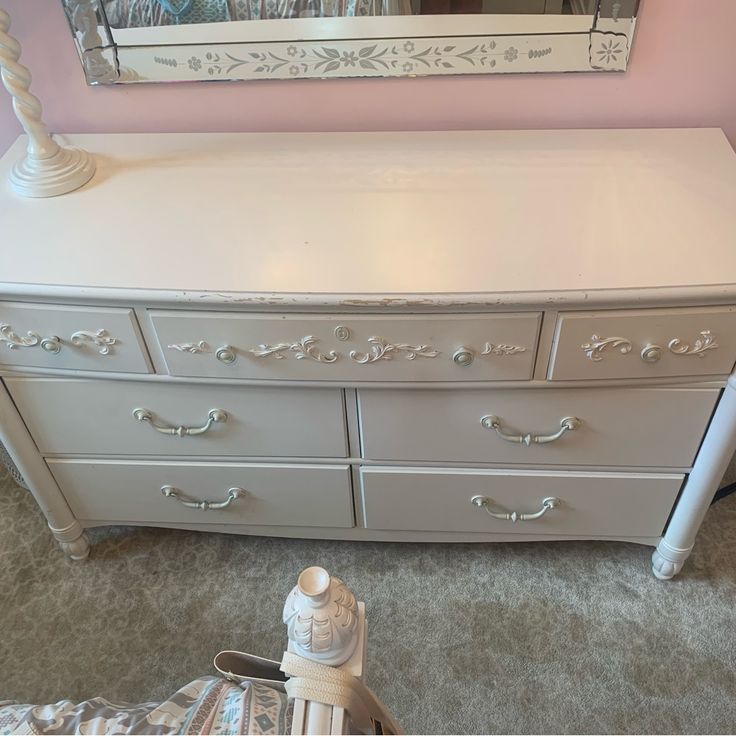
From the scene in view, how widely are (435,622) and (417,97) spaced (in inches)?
40.3

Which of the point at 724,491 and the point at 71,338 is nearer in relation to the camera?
the point at 71,338

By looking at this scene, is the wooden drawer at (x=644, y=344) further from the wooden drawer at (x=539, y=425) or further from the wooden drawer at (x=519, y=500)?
the wooden drawer at (x=519, y=500)

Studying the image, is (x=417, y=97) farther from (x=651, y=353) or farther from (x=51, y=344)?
(x=51, y=344)

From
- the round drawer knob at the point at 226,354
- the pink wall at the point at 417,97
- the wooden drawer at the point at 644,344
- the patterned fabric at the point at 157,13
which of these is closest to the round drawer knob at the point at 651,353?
the wooden drawer at the point at 644,344

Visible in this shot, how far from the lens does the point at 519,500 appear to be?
1376 millimetres

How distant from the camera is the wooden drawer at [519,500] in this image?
1329mm

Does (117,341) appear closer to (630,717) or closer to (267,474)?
(267,474)

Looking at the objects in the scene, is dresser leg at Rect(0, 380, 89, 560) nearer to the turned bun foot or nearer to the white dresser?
the white dresser

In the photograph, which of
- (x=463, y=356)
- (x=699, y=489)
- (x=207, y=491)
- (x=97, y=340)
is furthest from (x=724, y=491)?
(x=97, y=340)

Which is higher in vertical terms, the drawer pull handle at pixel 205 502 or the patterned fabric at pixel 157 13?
the patterned fabric at pixel 157 13

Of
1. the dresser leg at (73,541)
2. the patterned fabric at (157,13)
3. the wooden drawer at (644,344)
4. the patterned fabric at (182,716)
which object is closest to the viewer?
the patterned fabric at (182,716)

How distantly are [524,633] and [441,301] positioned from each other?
30.6 inches

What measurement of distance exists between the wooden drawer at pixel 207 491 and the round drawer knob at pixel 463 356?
35cm

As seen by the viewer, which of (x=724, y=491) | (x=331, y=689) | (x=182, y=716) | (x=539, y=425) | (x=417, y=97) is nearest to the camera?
(x=331, y=689)
